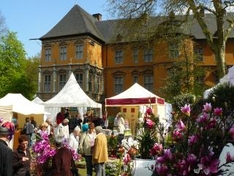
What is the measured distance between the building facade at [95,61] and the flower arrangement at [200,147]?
3829 cm

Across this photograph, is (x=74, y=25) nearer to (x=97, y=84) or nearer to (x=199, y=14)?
(x=97, y=84)

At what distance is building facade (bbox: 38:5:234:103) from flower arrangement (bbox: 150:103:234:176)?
3829 cm

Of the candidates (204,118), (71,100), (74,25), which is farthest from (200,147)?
(74,25)

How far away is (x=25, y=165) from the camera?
6734 millimetres

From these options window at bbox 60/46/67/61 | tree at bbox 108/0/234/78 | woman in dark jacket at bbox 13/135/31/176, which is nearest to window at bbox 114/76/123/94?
window at bbox 60/46/67/61

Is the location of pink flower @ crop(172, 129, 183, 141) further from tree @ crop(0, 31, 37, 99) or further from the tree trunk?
tree @ crop(0, 31, 37, 99)

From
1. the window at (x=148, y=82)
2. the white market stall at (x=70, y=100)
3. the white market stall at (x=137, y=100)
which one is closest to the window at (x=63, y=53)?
the window at (x=148, y=82)

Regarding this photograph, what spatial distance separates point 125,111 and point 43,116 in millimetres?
5177

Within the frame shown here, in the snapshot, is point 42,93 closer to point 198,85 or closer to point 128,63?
point 128,63

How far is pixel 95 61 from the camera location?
45.0 meters

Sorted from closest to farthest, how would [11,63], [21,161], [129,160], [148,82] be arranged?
[129,160], [21,161], [148,82], [11,63]

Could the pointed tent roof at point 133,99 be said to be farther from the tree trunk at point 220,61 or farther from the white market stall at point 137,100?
the tree trunk at point 220,61

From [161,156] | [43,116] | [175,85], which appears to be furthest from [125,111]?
[161,156]

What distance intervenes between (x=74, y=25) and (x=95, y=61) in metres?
5.01
